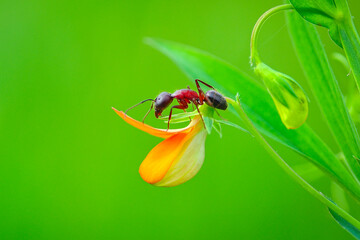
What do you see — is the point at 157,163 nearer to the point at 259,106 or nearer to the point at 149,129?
the point at 149,129

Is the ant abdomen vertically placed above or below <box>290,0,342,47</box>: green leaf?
below

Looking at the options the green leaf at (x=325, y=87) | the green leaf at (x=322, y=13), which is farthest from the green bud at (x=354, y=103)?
the green leaf at (x=322, y=13)

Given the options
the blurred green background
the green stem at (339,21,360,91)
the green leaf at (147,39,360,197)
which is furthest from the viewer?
the blurred green background

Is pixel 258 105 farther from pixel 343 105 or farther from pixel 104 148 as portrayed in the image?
pixel 104 148

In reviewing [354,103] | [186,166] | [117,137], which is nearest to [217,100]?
[186,166]

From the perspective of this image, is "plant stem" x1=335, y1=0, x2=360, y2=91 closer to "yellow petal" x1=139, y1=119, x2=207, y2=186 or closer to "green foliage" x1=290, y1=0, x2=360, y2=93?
"green foliage" x1=290, y1=0, x2=360, y2=93

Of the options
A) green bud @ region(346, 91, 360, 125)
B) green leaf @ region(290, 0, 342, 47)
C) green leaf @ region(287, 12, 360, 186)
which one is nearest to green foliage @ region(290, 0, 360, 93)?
green leaf @ region(290, 0, 342, 47)

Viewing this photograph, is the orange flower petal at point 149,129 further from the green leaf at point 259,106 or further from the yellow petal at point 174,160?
the green leaf at point 259,106
